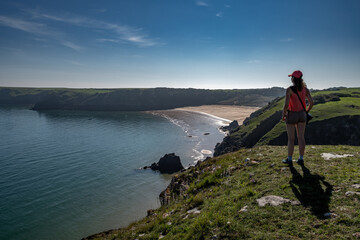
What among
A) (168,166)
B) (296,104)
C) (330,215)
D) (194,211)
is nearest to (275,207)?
(330,215)

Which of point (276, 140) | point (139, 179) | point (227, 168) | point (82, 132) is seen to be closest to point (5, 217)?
point (139, 179)

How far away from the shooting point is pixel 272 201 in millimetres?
7379

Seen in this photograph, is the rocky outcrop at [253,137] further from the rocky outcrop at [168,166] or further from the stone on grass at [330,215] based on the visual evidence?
the stone on grass at [330,215]

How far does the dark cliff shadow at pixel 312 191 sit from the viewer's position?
6.36 metres

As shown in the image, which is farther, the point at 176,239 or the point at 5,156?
the point at 5,156

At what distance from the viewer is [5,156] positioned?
53.4 metres

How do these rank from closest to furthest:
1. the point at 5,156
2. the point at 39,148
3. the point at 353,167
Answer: the point at 353,167, the point at 5,156, the point at 39,148

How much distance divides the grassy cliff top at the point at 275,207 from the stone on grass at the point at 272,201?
135mm

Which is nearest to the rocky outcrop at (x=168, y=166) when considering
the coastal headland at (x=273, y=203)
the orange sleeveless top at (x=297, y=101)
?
the coastal headland at (x=273, y=203)

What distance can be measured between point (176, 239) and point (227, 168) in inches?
243

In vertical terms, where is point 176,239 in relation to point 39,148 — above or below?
above

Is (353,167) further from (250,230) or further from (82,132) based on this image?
(82,132)

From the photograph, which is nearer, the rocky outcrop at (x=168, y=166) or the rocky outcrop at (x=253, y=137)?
the rocky outcrop at (x=168, y=166)

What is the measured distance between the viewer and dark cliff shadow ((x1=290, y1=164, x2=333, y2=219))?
636 cm
